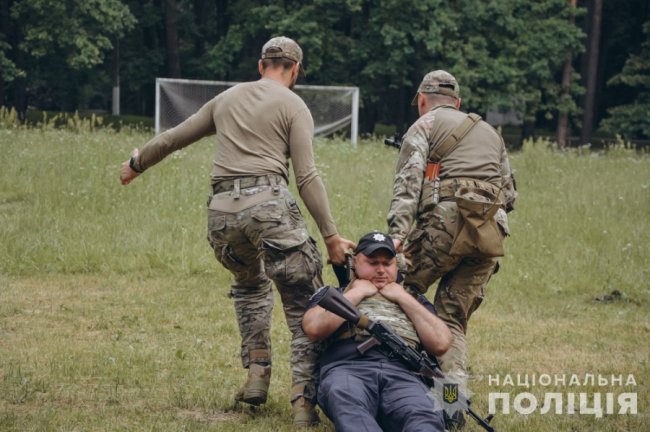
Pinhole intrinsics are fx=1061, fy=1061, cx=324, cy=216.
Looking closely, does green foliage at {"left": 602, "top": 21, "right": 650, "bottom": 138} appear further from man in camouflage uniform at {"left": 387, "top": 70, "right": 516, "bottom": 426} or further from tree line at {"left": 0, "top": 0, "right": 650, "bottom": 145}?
man in camouflage uniform at {"left": 387, "top": 70, "right": 516, "bottom": 426}

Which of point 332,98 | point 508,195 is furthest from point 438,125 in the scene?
point 332,98

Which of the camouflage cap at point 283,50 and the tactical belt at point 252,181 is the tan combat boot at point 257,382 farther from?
the camouflage cap at point 283,50

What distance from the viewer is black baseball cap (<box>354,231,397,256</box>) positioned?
19.2 feet

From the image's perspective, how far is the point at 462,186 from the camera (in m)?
6.37

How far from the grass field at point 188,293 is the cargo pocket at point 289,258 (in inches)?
33.6

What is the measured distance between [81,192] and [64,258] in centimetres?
237

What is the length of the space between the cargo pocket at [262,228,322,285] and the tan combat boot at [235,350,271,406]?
609 mm

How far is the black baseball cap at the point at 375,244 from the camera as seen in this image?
586 cm

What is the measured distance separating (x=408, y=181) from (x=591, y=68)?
36.1 metres

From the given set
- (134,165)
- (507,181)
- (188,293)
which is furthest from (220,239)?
(188,293)

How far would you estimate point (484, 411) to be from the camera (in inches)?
262

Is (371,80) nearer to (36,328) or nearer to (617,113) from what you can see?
(617,113)

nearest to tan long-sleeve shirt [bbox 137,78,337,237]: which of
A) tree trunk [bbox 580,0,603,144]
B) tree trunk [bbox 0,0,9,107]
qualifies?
tree trunk [bbox 0,0,9,107]

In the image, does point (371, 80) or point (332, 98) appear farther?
point (371, 80)
